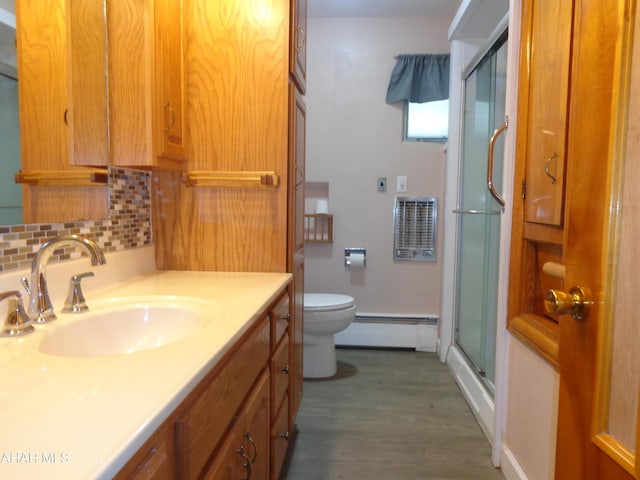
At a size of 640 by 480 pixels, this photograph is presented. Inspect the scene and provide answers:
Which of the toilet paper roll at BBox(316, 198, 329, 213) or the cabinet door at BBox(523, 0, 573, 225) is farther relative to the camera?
the toilet paper roll at BBox(316, 198, 329, 213)

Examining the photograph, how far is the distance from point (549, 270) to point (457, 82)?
1.85 metres

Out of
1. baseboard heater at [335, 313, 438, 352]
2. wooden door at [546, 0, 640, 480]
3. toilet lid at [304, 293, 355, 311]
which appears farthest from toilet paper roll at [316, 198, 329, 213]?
wooden door at [546, 0, 640, 480]

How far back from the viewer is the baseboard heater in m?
3.14

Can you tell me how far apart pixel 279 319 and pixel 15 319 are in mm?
762

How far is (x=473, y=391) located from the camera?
89.3 inches

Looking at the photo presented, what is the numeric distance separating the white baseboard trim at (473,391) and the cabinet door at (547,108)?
0.99 metres

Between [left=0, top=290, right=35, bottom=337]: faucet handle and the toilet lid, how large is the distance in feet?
5.62

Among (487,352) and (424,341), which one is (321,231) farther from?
(487,352)

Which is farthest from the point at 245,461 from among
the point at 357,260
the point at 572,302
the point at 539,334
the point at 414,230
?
the point at 414,230

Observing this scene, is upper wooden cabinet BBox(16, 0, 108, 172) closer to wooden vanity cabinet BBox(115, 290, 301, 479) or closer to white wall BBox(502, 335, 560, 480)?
wooden vanity cabinet BBox(115, 290, 301, 479)

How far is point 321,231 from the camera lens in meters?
3.14

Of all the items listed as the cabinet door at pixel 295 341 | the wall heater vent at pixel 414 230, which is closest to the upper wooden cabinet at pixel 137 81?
the cabinet door at pixel 295 341

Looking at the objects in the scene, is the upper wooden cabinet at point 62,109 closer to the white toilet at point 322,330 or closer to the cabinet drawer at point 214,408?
the cabinet drawer at point 214,408

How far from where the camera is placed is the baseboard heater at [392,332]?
10.3 ft
